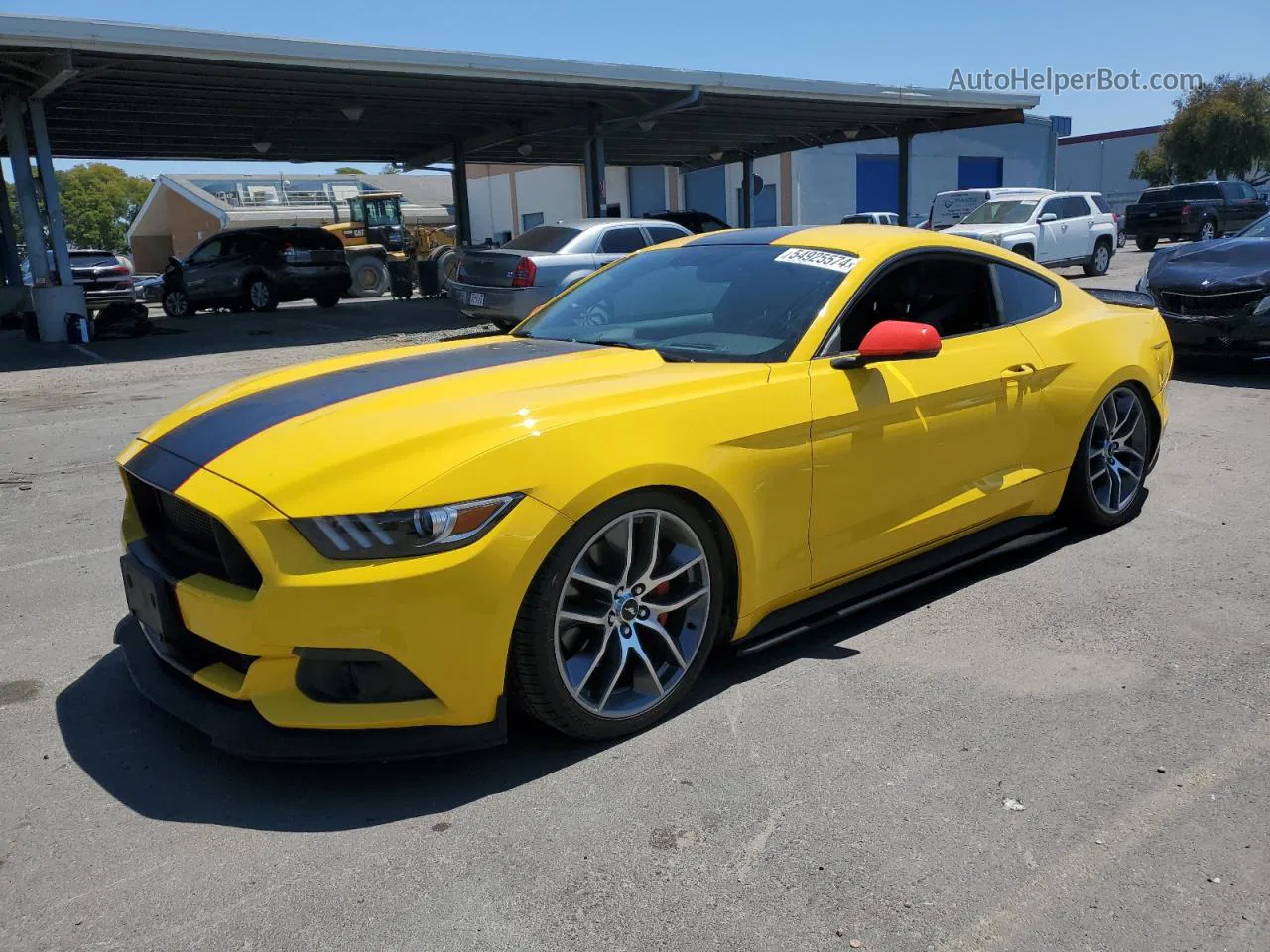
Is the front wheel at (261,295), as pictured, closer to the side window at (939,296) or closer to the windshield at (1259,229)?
the windshield at (1259,229)

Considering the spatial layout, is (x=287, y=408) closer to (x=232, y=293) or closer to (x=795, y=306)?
(x=795, y=306)

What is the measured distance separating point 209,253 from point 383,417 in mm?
20214

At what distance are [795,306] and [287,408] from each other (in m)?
1.80

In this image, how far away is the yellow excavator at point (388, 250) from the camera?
80.4 feet

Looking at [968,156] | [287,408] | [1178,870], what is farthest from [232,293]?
[968,156]

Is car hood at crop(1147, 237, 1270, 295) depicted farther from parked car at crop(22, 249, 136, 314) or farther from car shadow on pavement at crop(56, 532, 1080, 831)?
parked car at crop(22, 249, 136, 314)

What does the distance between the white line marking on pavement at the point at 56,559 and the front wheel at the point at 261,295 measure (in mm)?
17149

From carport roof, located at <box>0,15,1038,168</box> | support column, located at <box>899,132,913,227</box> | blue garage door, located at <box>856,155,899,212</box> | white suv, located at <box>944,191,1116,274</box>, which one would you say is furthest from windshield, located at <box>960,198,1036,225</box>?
blue garage door, located at <box>856,155,899,212</box>

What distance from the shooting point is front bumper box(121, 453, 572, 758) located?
101 inches

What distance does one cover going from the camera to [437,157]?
26938 mm

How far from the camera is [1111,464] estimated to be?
491cm

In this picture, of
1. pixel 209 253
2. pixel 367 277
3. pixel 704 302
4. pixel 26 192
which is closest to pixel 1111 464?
pixel 704 302

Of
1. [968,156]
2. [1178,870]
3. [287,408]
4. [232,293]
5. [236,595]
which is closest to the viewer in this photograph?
[1178,870]

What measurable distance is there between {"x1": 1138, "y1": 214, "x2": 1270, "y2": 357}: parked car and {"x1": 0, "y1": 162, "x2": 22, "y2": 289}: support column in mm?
22453
